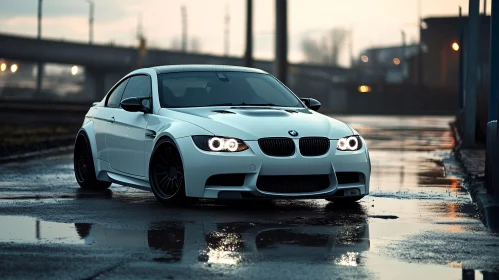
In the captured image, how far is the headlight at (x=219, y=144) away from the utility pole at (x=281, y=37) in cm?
2679

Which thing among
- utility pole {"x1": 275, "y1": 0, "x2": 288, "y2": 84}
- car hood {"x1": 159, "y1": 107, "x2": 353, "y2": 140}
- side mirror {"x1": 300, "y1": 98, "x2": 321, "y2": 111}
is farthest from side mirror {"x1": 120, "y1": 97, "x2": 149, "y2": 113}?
utility pole {"x1": 275, "y1": 0, "x2": 288, "y2": 84}

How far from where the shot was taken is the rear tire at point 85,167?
1317cm

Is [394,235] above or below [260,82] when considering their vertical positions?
below

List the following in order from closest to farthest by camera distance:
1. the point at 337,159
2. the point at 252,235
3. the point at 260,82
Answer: the point at 252,235, the point at 337,159, the point at 260,82

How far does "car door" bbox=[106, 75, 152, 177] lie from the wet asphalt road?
0.37m

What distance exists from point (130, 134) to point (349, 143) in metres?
2.44

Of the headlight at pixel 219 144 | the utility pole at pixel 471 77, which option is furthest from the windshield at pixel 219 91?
the utility pole at pixel 471 77

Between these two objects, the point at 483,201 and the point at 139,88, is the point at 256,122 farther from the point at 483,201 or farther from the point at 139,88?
the point at 483,201

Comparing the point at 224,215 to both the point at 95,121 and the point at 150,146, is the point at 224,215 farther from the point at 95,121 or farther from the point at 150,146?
the point at 95,121

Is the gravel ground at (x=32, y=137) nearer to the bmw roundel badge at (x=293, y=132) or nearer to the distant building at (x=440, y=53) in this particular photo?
the bmw roundel badge at (x=293, y=132)

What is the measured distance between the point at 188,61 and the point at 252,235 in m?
112

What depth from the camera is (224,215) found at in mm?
10344

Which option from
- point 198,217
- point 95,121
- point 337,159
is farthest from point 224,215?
point 95,121

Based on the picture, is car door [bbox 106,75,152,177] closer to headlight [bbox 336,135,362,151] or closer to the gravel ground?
headlight [bbox 336,135,362,151]
